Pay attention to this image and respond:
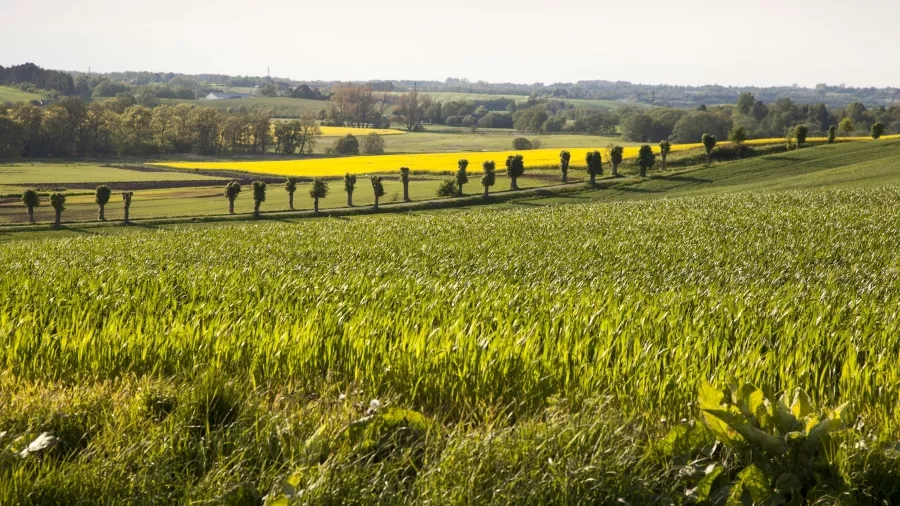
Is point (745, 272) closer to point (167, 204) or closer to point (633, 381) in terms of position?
point (633, 381)

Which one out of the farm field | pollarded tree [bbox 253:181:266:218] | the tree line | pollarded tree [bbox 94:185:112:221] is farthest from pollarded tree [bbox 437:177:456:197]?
the tree line

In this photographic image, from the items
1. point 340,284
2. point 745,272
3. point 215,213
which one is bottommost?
point 215,213

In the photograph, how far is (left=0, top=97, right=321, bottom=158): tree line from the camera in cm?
11576

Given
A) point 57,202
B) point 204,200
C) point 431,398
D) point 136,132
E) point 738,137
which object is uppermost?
point 738,137

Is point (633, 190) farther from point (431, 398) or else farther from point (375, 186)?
point (431, 398)

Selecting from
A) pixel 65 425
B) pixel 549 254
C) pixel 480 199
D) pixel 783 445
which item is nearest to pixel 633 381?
pixel 783 445

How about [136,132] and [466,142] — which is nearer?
[136,132]

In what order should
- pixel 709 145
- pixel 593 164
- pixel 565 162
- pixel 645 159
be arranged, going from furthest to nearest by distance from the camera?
pixel 709 145 < pixel 565 162 < pixel 645 159 < pixel 593 164

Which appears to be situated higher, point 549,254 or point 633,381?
point 633,381

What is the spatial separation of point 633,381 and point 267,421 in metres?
2.52

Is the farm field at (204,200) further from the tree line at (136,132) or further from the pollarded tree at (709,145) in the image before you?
the tree line at (136,132)

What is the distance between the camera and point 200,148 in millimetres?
130500

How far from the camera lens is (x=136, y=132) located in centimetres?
12788

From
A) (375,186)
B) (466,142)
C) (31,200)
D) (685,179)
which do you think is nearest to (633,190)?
(685,179)
